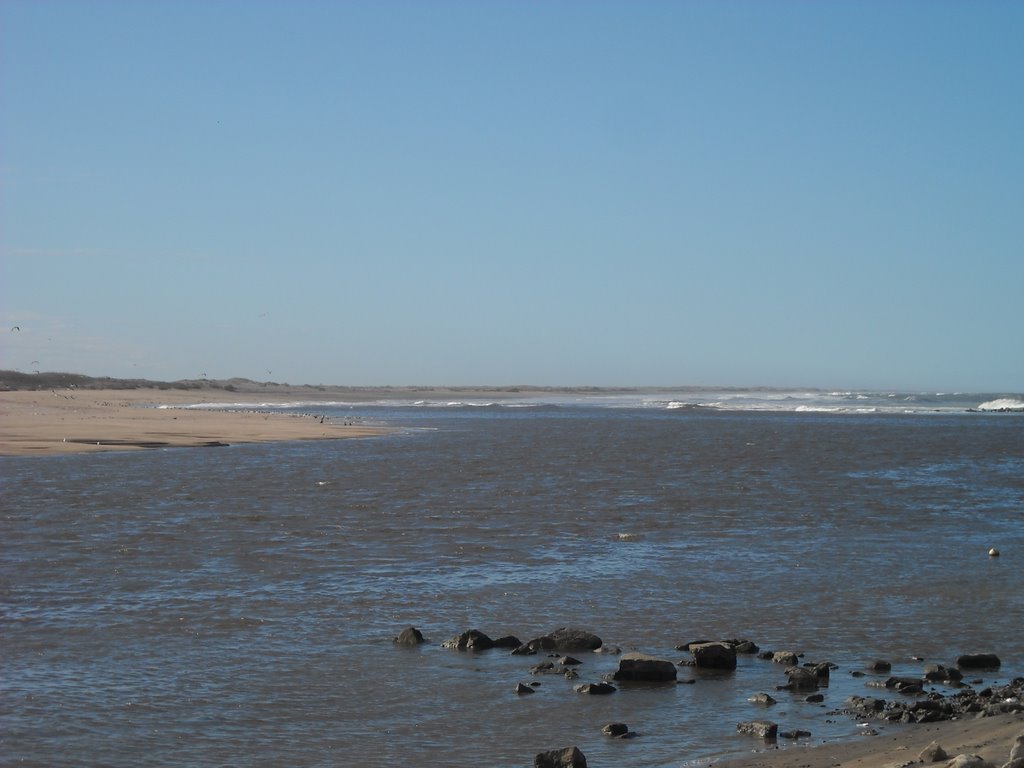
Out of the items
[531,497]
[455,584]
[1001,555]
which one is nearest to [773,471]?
[531,497]

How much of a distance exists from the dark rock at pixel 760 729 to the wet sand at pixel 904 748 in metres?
0.29

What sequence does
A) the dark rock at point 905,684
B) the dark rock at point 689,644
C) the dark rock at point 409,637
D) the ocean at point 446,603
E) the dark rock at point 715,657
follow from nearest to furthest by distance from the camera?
1. the ocean at point 446,603
2. the dark rock at point 905,684
3. the dark rock at point 715,657
4. the dark rock at point 689,644
5. the dark rock at point 409,637

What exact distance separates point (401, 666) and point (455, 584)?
4398 mm

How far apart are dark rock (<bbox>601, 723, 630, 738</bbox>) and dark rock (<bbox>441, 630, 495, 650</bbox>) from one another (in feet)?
9.99

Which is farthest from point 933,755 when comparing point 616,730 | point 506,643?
point 506,643

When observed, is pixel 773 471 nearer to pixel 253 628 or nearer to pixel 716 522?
pixel 716 522

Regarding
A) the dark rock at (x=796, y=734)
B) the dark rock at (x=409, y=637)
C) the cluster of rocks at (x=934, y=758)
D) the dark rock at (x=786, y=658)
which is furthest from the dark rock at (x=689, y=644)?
the cluster of rocks at (x=934, y=758)

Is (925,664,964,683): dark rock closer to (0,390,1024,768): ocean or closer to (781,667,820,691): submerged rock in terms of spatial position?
(0,390,1024,768): ocean

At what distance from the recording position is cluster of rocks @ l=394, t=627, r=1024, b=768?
968 cm

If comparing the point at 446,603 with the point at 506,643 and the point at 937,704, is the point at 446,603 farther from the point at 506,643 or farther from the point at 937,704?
the point at 937,704

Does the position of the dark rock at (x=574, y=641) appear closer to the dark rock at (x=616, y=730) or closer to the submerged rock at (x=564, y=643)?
the submerged rock at (x=564, y=643)

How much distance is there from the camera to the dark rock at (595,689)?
1083 centimetres

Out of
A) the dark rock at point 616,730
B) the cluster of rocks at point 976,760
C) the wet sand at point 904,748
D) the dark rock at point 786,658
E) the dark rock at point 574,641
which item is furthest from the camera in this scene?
the dark rock at point 574,641

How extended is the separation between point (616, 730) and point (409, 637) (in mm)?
3704
